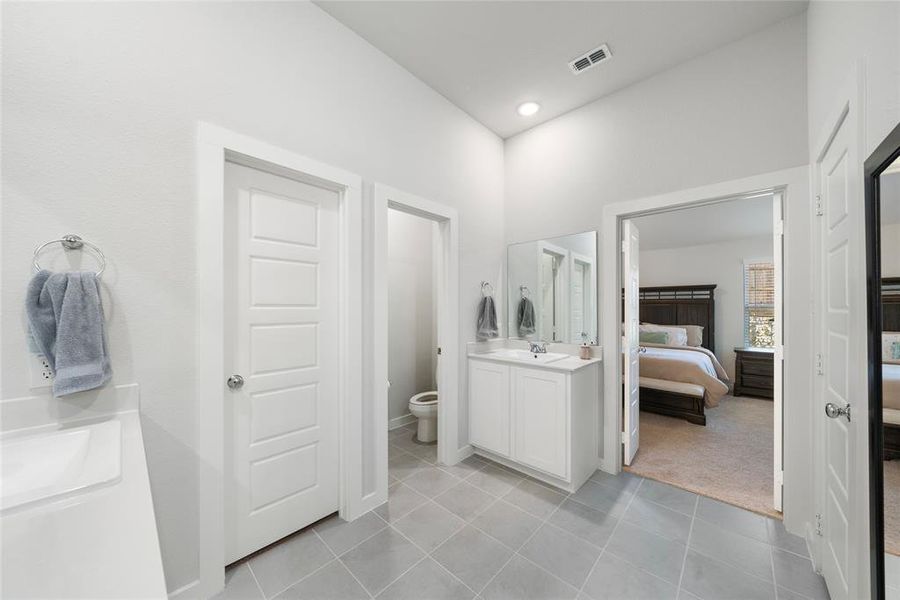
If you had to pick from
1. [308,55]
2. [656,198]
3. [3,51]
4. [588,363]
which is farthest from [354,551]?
[656,198]

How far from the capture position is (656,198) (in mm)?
2420

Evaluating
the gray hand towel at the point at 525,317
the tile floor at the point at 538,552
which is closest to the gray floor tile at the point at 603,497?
the tile floor at the point at 538,552

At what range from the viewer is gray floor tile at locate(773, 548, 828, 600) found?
1.54m

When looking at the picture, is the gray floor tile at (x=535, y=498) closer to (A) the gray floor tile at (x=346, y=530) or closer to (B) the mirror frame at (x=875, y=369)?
(A) the gray floor tile at (x=346, y=530)

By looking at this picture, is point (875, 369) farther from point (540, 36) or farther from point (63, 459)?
point (63, 459)

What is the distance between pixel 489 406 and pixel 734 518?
64.7 inches

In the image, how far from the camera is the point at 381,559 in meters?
1.73

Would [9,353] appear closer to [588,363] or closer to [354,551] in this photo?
[354,551]

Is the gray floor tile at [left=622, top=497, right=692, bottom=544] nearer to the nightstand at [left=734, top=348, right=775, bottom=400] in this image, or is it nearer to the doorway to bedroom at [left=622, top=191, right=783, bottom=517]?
the doorway to bedroom at [left=622, top=191, right=783, bottom=517]

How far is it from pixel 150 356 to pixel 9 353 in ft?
1.18

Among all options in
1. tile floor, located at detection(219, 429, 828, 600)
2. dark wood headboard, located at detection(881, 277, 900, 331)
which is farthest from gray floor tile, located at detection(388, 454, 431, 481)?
dark wood headboard, located at detection(881, 277, 900, 331)

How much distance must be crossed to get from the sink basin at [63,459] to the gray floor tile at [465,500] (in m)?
1.76

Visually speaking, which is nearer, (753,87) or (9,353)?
(9,353)

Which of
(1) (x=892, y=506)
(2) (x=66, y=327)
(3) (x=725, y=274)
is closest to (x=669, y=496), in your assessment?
(1) (x=892, y=506)
